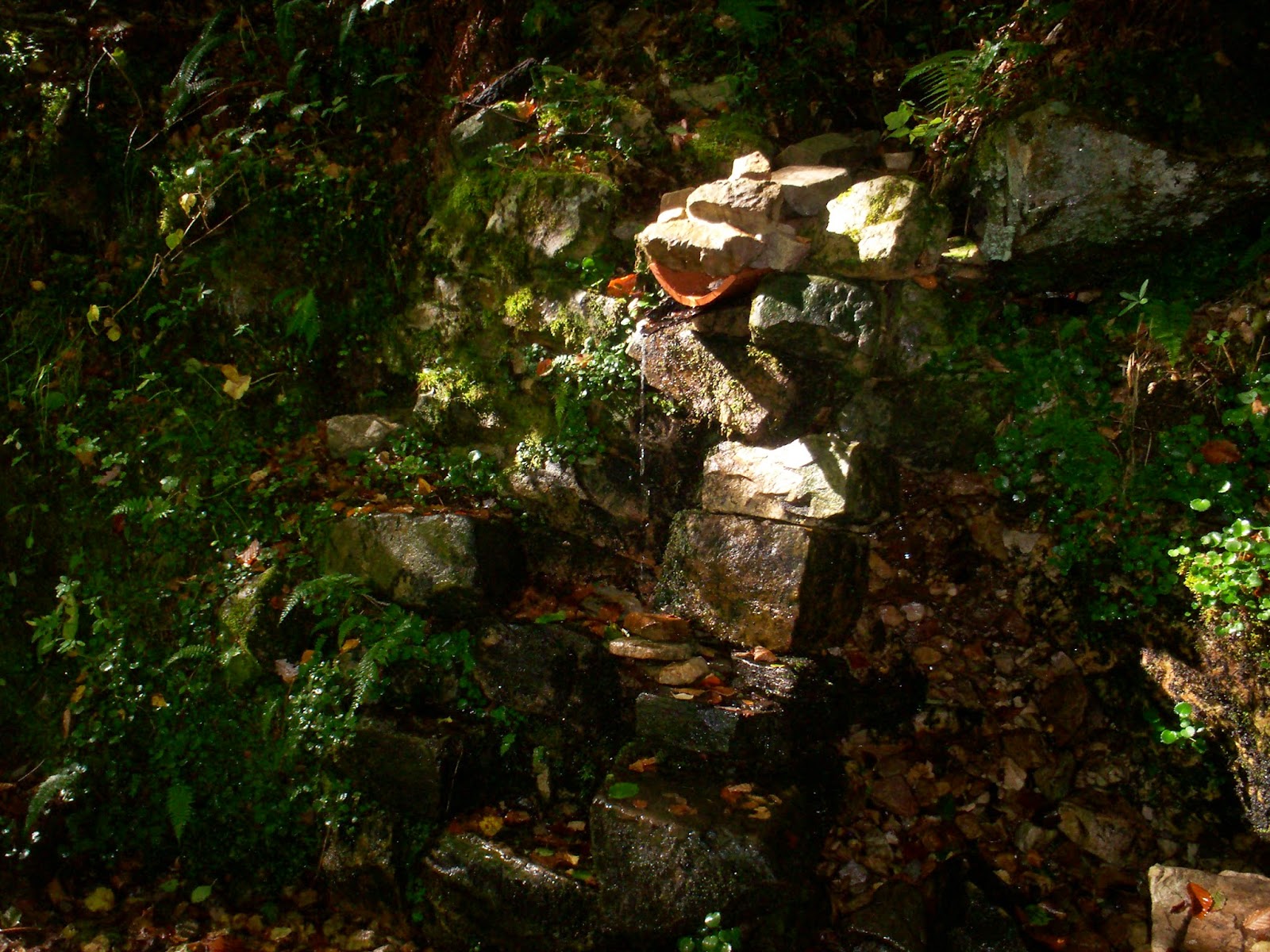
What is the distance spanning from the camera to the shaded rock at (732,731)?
13.1 feet

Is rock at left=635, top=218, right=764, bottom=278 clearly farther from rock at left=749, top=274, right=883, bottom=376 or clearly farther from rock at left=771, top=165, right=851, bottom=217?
rock at left=771, top=165, right=851, bottom=217

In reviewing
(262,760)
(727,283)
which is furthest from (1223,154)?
(262,760)

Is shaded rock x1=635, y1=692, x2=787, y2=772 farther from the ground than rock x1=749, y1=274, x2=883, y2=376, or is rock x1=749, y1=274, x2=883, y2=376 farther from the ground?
rock x1=749, y1=274, x2=883, y2=376

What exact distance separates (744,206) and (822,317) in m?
0.75

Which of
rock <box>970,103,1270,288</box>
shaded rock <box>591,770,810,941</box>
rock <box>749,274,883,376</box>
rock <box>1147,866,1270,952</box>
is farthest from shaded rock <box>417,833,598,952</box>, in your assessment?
rock <box>970,103,1270,288</box>

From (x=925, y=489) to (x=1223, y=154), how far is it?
2022 millimetres

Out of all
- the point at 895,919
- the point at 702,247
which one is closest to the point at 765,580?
the point at 895,919

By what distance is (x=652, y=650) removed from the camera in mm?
4199

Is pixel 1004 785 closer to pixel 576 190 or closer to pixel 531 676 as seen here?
pixel 531 676

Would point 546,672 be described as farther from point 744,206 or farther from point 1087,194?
point 1087,194

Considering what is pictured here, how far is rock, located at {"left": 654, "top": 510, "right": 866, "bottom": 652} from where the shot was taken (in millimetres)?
4094

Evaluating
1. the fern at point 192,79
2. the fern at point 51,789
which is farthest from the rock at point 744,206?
the fern at point 51,789

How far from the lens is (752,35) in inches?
192

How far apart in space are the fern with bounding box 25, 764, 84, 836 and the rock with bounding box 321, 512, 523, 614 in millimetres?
2121
